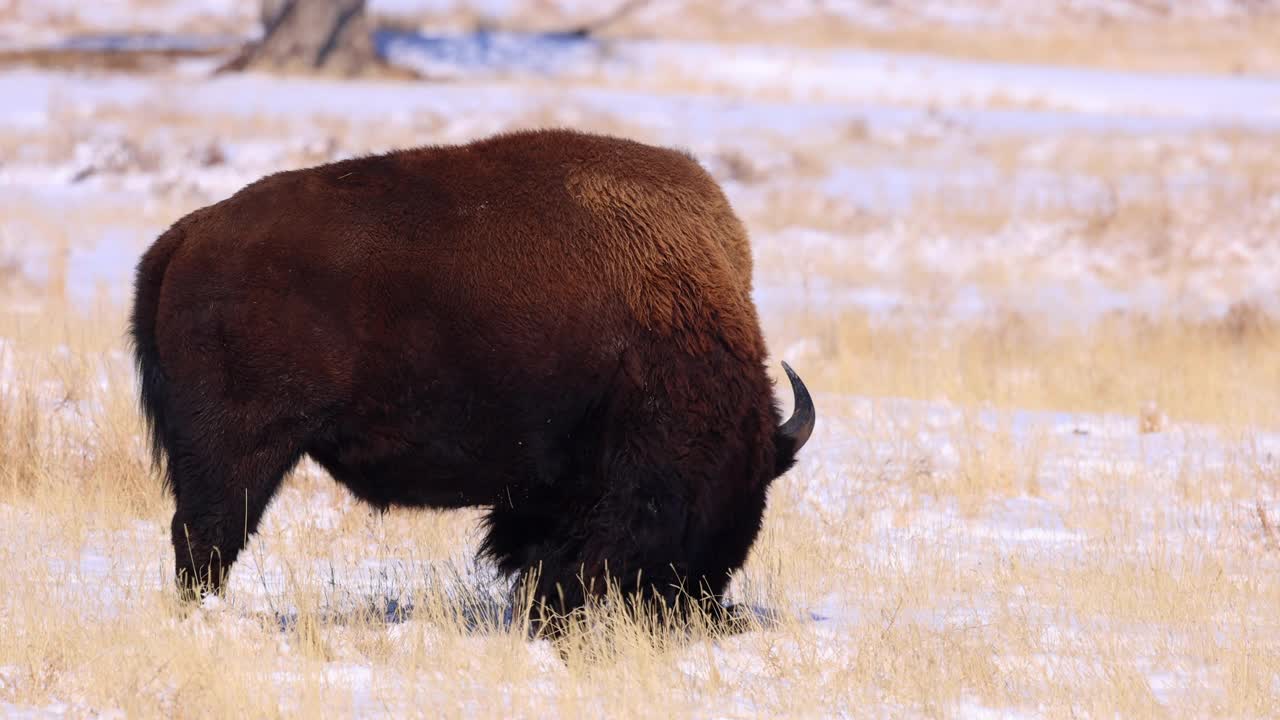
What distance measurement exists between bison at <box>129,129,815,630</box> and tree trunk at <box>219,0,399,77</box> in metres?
23.7

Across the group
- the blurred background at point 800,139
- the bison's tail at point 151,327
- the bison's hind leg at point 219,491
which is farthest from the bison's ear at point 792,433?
the blurred background at point 800,139

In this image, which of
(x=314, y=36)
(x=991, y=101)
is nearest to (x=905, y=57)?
(x=991, y=101)

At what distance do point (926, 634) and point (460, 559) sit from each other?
2183mm

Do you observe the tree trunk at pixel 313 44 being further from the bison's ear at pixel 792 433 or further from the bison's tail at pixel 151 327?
the bison's ear at pixel 792 433

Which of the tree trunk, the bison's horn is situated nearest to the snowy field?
the bison's horn

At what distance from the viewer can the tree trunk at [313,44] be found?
93.6 feet

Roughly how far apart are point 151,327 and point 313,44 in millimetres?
24464

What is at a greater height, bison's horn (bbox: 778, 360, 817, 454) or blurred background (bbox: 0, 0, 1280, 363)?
bison's horn (bbox: 778, 360, 817, 454)

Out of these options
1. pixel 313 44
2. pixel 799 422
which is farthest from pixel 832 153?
pixel 799 422

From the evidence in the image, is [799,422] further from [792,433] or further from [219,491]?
[219,491]

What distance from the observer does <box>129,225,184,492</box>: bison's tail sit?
5418 millimetres

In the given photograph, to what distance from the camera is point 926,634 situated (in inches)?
222

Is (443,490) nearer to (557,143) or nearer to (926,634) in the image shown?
(557,143)

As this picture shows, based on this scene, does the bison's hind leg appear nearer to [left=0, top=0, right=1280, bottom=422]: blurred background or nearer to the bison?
the bison
